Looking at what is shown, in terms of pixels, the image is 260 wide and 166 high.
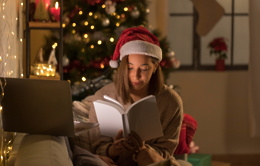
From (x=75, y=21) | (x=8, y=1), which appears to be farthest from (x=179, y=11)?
(x=8, y=1)

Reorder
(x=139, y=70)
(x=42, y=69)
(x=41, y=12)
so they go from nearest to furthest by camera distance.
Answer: (x=139, y=70) < (x=42, y=69) < (x=41, y=12)

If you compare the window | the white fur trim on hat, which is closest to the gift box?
the white fur trim on hat

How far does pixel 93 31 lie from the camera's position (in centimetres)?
456

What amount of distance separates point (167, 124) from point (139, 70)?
0.91 feet

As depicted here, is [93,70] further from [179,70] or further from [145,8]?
[179,70]

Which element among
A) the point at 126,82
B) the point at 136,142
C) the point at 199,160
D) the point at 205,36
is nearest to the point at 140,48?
the point at 126,82

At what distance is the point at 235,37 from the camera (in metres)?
5.31

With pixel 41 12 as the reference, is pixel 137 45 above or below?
below

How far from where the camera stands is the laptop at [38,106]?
207cm

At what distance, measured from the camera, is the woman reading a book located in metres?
2.31

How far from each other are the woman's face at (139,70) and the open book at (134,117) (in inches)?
5.3

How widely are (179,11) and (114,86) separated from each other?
3.03 m

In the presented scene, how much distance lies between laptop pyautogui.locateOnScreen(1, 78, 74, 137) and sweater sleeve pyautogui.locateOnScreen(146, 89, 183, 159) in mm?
449

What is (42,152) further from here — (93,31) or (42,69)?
(93,31)
